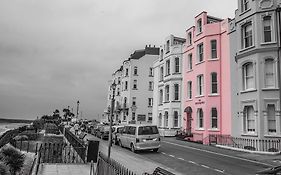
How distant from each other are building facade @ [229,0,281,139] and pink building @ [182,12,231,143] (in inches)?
86.3

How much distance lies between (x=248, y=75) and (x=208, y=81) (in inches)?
213

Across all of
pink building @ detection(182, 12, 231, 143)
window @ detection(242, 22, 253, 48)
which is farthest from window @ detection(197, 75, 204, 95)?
window @ detection(242, 22, 253, 48)

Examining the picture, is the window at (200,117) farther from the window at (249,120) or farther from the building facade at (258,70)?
the window at (249,120)

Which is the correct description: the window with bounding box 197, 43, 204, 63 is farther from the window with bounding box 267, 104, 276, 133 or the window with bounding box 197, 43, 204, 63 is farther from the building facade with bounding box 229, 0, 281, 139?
the window with bounding box 267, 104, 276, 133

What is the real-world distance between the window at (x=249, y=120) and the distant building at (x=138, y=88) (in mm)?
36385

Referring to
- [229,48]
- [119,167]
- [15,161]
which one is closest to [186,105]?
[229,48]

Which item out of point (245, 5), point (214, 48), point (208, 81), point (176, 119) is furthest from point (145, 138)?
point (176, 119)

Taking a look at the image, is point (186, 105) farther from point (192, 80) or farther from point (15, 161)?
point (15, 161)

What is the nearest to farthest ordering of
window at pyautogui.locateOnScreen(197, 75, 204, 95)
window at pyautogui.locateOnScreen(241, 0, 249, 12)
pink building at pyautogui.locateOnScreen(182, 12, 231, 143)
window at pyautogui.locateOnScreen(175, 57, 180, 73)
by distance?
window at pyautogui.locateOnScreen(241, 0, 249, 12), pink building at pyautogui.locateOnScreen(182, 12, 231, 143), window at pyautogui.locateOnScreen(197, 75, 204, 95), window at pyautogui.locateOnScreen(175, 57, 180, 73)

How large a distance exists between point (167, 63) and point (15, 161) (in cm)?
2858

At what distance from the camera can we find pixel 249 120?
2314 cm

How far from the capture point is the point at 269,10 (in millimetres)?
22234

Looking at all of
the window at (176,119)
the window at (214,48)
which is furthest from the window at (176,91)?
the window at (214,48)

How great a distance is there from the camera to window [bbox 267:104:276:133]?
Result: 2136cm
